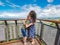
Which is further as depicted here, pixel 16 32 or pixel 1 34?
pixel 16 32

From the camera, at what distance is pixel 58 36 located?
216 cm

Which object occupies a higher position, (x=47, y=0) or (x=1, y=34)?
(x=47, y=0)

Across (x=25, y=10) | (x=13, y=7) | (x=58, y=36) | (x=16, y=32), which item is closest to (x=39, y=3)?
(x=25, y=10)

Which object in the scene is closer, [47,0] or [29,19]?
[29,19]

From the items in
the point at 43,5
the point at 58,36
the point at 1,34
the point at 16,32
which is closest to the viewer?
the point at 58,36

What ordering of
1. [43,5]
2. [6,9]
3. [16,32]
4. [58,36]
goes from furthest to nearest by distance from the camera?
[43,5] → [6,9] → [16,32] → [58,36]

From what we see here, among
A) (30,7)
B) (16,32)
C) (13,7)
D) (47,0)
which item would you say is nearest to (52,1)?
(47,0)

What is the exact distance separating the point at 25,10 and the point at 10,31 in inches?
232

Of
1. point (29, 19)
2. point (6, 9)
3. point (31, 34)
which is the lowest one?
point (31, 34)

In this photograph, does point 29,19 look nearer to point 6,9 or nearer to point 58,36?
point 58,36

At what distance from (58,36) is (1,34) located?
2.06 m

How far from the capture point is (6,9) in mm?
9188

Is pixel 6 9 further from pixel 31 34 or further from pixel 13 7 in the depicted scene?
pixel 31 34

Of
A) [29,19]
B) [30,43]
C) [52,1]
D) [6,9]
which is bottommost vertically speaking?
[30,43]
